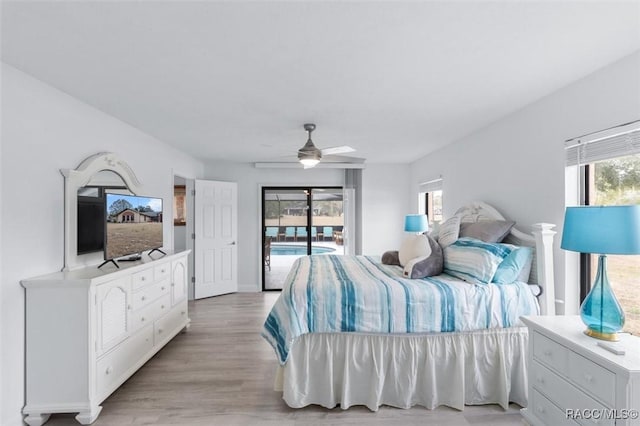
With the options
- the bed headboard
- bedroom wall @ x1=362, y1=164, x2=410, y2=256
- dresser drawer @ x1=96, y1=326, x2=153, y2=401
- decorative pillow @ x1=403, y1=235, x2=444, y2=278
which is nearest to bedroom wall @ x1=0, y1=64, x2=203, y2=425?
dresser drawer @ x1=96, y1=326, x2=153, y2=401

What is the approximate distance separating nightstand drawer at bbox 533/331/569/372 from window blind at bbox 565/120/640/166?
1.28 metres

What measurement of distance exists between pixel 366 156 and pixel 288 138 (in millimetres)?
1720

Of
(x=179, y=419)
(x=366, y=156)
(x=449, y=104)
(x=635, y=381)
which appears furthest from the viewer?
(x=366, y=156)

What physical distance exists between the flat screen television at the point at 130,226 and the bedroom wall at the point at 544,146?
3710mm

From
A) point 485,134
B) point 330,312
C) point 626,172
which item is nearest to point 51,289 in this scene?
point 330,312

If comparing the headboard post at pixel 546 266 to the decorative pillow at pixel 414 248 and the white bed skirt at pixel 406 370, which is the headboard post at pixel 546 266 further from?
the decorative pillow at pixel 414 248

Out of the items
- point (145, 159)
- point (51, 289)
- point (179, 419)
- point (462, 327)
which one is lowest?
point (179, 419)

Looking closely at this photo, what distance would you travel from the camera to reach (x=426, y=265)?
8.80 ft

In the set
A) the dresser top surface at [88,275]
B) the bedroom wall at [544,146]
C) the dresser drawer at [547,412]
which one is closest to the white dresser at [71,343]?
the dresser top surface at [88,275]

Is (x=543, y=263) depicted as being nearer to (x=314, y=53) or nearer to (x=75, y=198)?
(x=314, y=53)

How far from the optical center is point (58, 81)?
2.22 m

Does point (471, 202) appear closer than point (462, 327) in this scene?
No

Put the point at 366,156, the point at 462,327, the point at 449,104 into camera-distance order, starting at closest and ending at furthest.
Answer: the point at 462,327 → the point at 449,104 → the point at 366,156

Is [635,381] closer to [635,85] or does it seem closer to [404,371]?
[404,371]
